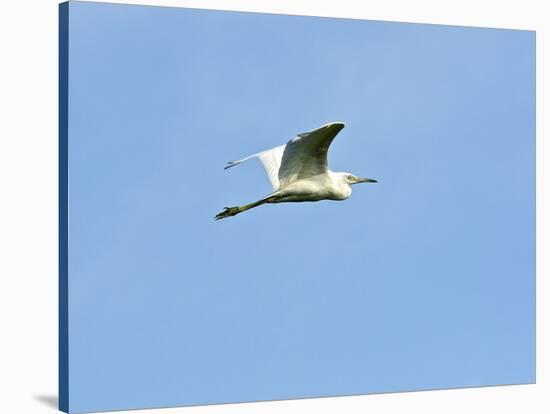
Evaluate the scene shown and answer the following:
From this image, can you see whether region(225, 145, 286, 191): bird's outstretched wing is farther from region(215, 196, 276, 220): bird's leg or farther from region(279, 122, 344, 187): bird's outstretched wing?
region(215, 196, 276, 220): bird's leg

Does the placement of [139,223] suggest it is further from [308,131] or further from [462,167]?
[462,167]

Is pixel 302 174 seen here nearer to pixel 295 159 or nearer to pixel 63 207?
pixel 295 159

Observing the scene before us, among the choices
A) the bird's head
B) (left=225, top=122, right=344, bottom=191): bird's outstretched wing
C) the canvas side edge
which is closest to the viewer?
the canvas side edge

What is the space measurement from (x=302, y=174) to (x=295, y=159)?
26 cm

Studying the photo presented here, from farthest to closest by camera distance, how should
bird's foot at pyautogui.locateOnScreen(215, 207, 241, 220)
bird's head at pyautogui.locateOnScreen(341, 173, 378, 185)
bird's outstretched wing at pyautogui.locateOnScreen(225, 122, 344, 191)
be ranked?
bird's head at pyautogui.locateOnScreen(341, 173, 378, 185), bird's foot at pyautogui.locateOnScreen(215, 207, 241, 220), bird's outstretched wing at pyautogui.locateOnScreen(225, 122, 344, 191)

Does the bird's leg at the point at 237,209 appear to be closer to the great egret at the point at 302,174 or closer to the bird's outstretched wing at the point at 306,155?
the great egret at the point at 302,174

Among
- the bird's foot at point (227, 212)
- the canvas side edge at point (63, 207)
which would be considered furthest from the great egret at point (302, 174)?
the canvas side edge at point (63, 207)

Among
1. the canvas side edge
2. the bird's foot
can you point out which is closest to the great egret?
the bird's foot

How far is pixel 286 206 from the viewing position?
11.6 meters

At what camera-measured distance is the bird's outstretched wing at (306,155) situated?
1081 cm

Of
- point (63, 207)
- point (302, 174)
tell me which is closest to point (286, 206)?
point (302, 174)

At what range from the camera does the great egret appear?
1102 centimetres

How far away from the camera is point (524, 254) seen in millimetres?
12664

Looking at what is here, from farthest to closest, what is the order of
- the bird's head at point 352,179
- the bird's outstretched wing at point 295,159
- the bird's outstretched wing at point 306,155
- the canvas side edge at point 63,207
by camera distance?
1. the bird's head at point 352,179
2. the bird's outstretched wing at point 295,159
3. the bird's outstretched wing at point 306,155
4. the canvas side edge at point 63,207
